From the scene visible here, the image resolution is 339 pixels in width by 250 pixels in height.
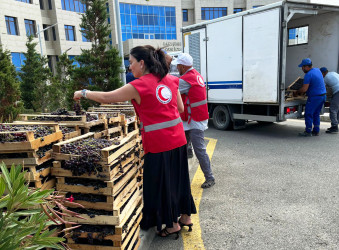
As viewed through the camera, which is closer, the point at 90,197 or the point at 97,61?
the point at 90,197

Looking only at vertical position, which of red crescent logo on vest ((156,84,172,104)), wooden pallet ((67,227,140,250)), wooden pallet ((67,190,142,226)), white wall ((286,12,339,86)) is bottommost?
wooden pallet ((67,227,140,250))

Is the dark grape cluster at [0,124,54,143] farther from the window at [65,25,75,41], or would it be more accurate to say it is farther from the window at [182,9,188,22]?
the window at [182,9,188,22]

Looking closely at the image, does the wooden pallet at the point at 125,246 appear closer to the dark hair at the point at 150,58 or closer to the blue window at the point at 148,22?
the dark hair at the point at 150,58

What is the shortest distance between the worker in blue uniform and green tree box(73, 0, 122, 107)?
6.26 m

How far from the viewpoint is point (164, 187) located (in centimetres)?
291

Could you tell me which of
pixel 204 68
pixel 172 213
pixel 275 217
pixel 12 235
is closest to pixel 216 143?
pixel 204 68

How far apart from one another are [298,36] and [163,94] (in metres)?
8.42

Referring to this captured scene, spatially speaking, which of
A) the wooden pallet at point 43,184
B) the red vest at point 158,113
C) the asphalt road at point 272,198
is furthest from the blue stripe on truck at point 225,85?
the wooden pallet at point 43,184

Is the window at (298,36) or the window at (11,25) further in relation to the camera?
the window at (11,25)

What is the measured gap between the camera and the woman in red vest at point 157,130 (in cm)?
266

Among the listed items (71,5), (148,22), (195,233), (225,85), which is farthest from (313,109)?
(148,22)

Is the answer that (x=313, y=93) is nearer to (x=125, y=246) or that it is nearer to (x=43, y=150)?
(x=125, y=246)

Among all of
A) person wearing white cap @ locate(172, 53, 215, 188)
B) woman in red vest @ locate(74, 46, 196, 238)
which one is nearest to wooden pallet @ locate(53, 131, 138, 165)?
woman in red vest @ locate(74, 46, 196, 238)

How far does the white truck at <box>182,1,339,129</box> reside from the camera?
7199mm
